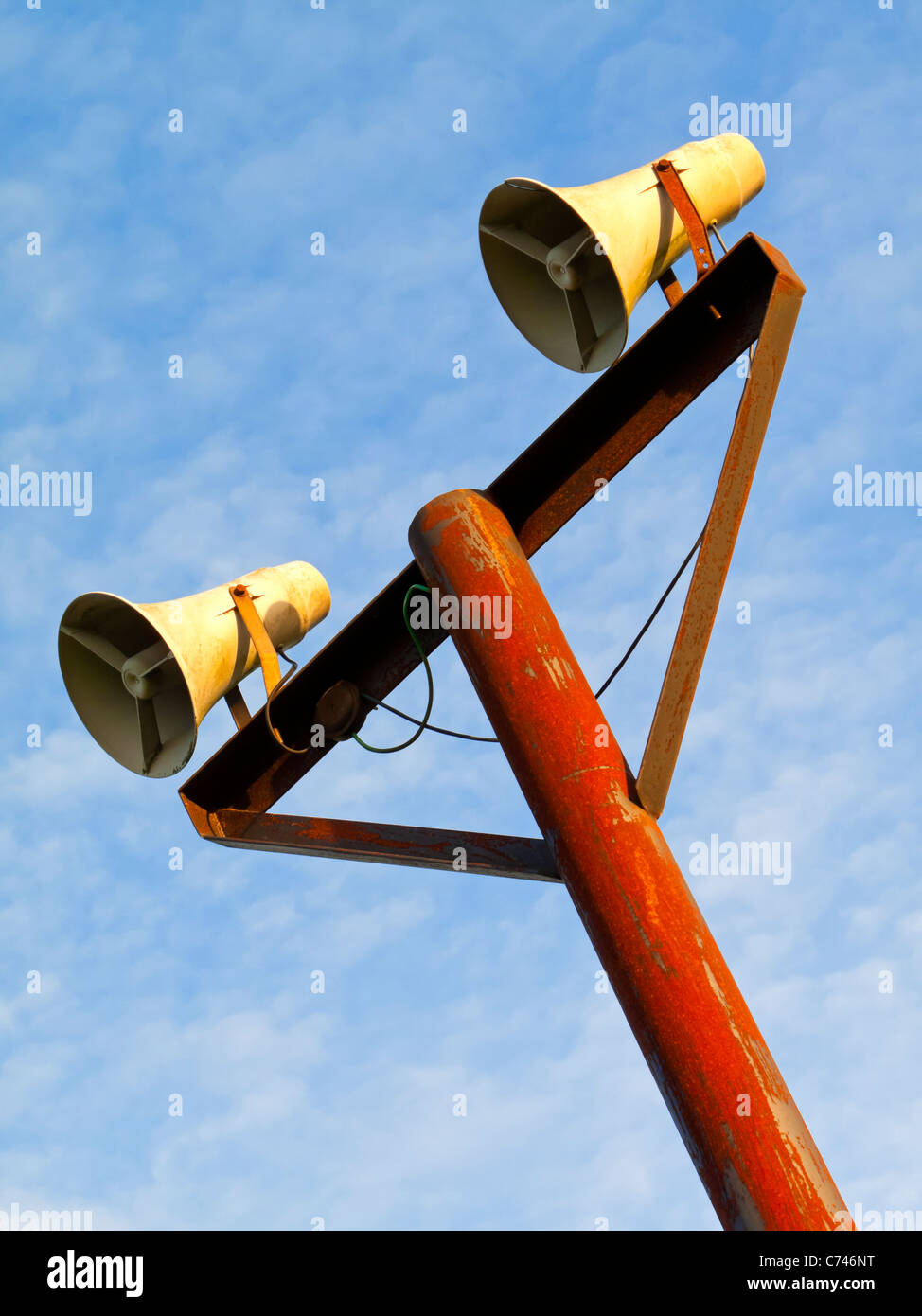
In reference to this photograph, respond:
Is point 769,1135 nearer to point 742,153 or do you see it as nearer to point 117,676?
point 117,676

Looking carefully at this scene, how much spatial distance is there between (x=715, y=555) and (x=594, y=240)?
144cm

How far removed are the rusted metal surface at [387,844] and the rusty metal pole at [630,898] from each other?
33 cm

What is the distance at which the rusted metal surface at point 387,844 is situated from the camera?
3549 millimetres

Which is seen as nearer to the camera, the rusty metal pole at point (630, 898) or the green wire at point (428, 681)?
the rusty metal pole at point (630, 898)

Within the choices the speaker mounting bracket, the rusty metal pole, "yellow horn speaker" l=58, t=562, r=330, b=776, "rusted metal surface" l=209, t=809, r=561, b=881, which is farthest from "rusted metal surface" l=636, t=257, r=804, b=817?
"yellow horn speaker" l=58, t=562, r=330, b=776

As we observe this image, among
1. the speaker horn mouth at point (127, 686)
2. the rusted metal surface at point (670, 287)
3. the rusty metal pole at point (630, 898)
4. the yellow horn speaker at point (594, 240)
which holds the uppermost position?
the yellow horn speaker at point (594, 240)

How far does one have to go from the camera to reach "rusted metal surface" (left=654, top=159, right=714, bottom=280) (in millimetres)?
4082

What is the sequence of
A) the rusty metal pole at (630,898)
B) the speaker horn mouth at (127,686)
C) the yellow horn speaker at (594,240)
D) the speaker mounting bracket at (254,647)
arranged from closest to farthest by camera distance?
the rusty metal pole at (630,898), the yellow horn speaker at (594,240), the speaker mounting bracket at (254,647), the speaker horn mouth at (127,686)

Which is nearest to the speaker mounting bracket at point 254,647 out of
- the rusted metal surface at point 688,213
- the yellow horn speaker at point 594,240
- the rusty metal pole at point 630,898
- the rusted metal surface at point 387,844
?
the rusted metal surface at point 387,844

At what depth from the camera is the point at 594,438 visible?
13.2 feet

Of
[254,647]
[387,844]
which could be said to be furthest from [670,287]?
[387,844]

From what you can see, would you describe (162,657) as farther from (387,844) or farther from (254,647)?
(387,844)

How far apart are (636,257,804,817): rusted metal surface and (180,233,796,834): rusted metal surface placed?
20cm

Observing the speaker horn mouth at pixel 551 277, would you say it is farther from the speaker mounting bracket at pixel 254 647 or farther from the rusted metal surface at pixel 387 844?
the rusted metal surface at pixel 387 844
